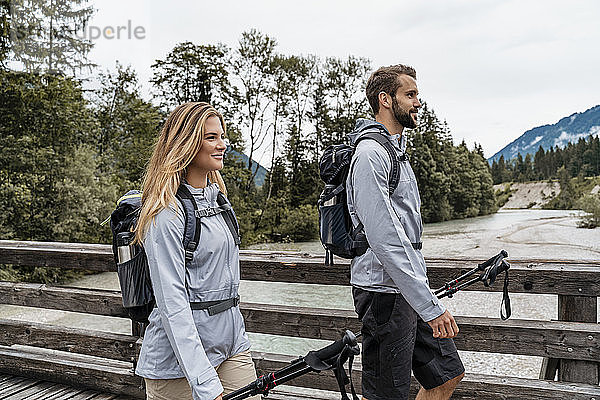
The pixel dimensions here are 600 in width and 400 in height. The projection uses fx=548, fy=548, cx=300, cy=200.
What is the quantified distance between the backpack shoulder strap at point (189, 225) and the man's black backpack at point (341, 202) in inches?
24.5

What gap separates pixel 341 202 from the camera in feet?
8.15

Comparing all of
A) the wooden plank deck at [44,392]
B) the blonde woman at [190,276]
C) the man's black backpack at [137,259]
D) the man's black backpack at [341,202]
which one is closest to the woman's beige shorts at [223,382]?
the blonde woman at [190,276]

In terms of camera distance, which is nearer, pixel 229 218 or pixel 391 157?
pixel 229 218

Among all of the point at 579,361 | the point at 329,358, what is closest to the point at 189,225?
the point at 329,358

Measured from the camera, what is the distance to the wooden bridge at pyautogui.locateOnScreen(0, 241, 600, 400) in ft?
9.13

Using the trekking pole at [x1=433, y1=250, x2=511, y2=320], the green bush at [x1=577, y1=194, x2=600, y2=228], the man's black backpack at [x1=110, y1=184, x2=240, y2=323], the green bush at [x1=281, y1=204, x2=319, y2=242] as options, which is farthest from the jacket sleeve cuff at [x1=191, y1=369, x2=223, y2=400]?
the green bush at [x1=577, y1=194, x2=600, y2=228]

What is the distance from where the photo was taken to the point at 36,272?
15125mm

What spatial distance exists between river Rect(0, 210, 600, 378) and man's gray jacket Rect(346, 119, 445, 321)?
883 millimetres

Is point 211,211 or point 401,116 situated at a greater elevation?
point 401,116

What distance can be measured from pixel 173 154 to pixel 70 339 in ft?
7.77

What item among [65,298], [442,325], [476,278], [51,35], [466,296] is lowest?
[466,296]

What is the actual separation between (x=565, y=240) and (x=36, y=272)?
21.6 metres

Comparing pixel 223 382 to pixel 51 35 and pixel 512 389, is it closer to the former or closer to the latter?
pixel 512 389

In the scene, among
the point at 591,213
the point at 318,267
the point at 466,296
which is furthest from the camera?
the point at 591,213
